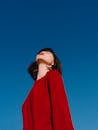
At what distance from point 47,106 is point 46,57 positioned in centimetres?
94

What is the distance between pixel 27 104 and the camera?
731 centimetres

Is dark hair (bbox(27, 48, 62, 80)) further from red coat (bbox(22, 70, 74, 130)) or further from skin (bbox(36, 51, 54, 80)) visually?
red coat (bbox(22, 70, 74, 130))

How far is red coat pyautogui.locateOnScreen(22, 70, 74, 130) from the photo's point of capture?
265 inches

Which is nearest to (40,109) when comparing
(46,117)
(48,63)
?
(46,117)

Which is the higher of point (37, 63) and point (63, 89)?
point (37, 63)

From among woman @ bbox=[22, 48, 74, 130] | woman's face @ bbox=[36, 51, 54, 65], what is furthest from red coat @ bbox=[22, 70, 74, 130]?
woman's face @ bbox=[36, 51, 54, 65]

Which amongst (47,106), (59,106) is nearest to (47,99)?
(47,106)

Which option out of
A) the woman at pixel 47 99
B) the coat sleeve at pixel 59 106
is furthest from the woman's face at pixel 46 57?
the coat sleeve at pixel 59 106

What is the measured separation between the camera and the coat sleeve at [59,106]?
6.68 metres

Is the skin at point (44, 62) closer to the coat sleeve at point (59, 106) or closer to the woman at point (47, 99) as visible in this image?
the woman at point (47, 99)

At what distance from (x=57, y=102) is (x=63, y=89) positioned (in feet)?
0.89

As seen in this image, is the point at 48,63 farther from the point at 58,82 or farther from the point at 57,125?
the point at 57,125

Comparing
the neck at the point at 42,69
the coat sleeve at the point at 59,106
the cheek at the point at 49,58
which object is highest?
the cheek at the point at 49,58

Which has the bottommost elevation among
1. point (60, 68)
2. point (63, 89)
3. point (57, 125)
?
point (57, 125)
